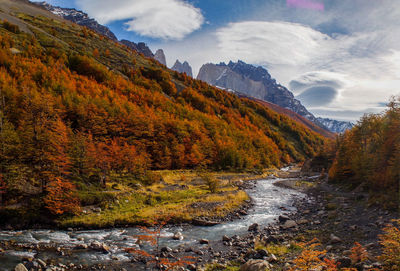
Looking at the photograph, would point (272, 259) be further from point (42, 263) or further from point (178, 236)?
point (42, 263)

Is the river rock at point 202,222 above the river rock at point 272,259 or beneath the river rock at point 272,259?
beneath

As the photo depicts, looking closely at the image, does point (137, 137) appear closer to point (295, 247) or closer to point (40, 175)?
point (40, 175)

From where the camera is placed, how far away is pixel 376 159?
39.4 meters

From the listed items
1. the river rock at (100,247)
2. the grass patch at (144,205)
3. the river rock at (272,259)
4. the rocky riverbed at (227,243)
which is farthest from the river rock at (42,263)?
the river rock at (272,259)

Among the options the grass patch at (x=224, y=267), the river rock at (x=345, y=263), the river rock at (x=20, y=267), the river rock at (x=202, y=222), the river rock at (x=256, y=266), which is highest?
the river rock at (x=345, y=263)

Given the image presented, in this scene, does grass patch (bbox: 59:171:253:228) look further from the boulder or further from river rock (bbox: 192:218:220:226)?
the boulder

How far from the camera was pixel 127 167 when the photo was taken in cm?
5191

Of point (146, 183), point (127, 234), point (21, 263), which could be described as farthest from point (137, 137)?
point (21, 263)

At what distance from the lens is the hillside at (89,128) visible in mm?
29953

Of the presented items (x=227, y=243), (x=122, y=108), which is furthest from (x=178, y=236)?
(x=122, y=108)

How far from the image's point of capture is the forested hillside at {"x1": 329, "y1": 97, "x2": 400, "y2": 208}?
3209 centimetres

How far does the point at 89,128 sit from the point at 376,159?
241 feet

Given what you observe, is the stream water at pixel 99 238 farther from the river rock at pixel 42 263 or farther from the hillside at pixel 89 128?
the hillside at pixel 89 128

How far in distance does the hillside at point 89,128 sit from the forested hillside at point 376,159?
124ft
